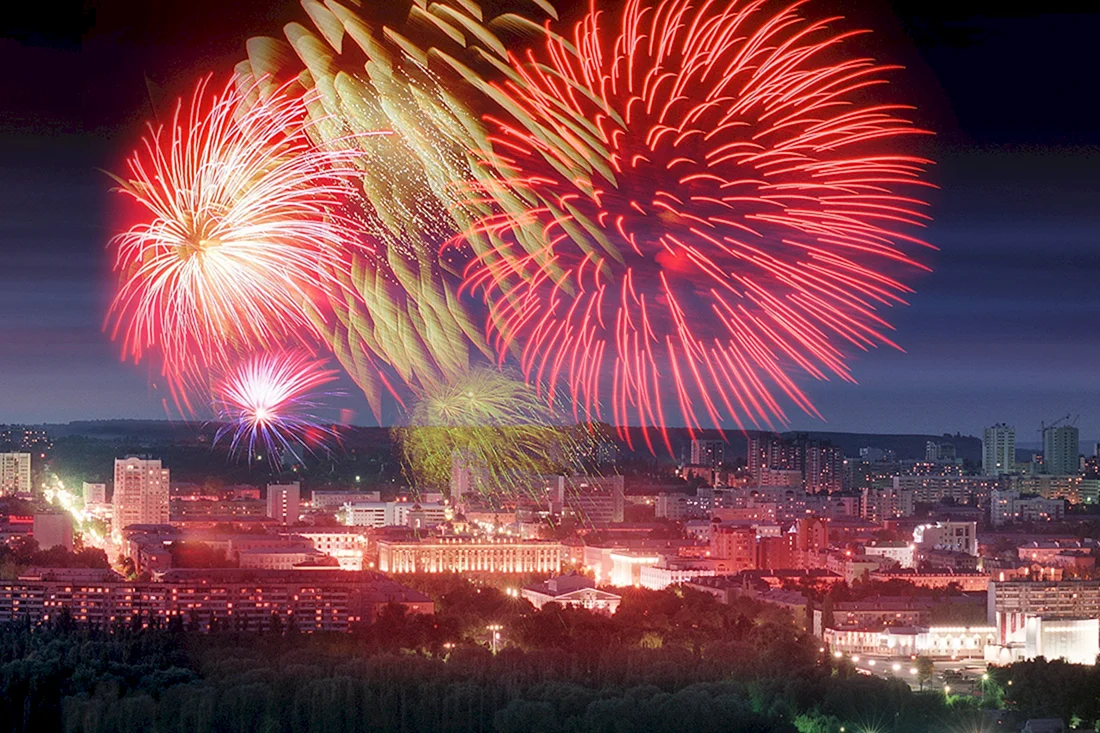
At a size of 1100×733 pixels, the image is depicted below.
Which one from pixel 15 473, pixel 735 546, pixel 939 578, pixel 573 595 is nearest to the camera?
pixel 573 595

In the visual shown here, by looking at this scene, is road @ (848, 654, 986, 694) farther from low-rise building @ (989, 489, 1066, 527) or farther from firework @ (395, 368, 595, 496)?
low-rise building @ (989, 489, 1066, 527)

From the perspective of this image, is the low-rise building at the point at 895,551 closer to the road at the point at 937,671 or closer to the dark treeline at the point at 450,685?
the road at the point at 937,671

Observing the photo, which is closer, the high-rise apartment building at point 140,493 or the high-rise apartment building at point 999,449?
the high-rise apartment building at point 140,493

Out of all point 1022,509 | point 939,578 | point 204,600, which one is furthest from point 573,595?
point 1022,509

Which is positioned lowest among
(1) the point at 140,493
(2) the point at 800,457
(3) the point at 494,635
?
(3) the point at 494,635

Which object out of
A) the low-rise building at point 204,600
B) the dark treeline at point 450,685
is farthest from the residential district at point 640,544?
the dark treeline at point 450,685

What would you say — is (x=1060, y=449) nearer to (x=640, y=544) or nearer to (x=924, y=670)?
(x=640, y=544)
